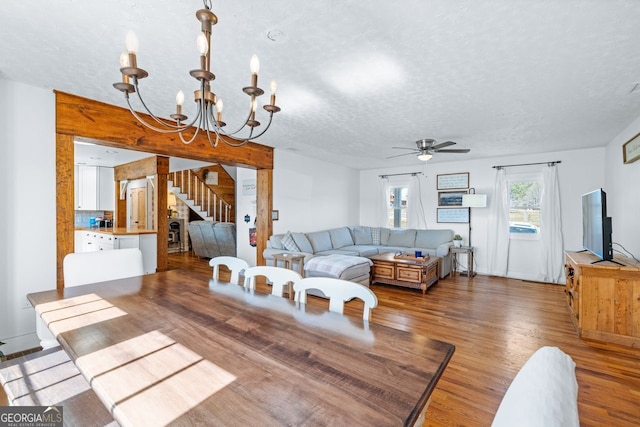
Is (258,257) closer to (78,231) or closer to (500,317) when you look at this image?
(500,317)

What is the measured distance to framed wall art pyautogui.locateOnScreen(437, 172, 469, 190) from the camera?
Answer: 6.20 m

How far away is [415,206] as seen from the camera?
6789 mm

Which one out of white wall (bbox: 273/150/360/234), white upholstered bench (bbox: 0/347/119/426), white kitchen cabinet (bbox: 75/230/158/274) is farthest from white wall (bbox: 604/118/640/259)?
white kitchen cabinet (bbox: 75/230/158/274)

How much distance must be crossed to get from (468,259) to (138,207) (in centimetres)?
791

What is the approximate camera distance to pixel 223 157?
4.19 m

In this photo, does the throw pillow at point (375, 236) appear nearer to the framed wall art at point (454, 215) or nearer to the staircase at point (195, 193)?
the framed wall art at point (454, 215)

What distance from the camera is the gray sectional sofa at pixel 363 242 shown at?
4883 millimetres

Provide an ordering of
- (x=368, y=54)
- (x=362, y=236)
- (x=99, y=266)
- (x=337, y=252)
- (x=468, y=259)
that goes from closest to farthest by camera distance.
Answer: (x=368, y=54) < (x=99, y=266) < (x=337, y=252) < (x=468, y=259) < (x=362, y=236)

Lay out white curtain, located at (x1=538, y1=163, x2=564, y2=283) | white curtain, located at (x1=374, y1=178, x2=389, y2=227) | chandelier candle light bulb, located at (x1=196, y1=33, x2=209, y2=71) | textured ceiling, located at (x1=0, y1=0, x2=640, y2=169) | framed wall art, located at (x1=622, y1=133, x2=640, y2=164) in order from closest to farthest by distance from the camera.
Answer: chandelier candle light bulb, located at (x1=196, y1=33, x2=209, y2=71) → textured ceiling, located at (x1=0, y1=0, x2=640, y2=169) → framed wall art, located at (x1=622, y1=133, x2=640, y2=164) → white curtain, located at (x1=538, y1=163, x2=564, y2=283) → white curtain, located at (x1=374, y1=178, x2=389, y2=227)

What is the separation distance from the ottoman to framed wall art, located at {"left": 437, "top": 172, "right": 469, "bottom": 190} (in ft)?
9.77

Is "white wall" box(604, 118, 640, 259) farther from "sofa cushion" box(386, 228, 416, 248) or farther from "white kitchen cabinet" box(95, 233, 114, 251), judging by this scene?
"white kitchen cabinet" box(95, 233, 114, 251)

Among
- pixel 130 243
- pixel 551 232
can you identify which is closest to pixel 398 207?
pixel 551 232

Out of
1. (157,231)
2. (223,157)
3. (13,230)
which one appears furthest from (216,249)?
(13,230)

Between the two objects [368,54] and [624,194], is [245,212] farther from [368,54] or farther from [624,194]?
[624,194]
